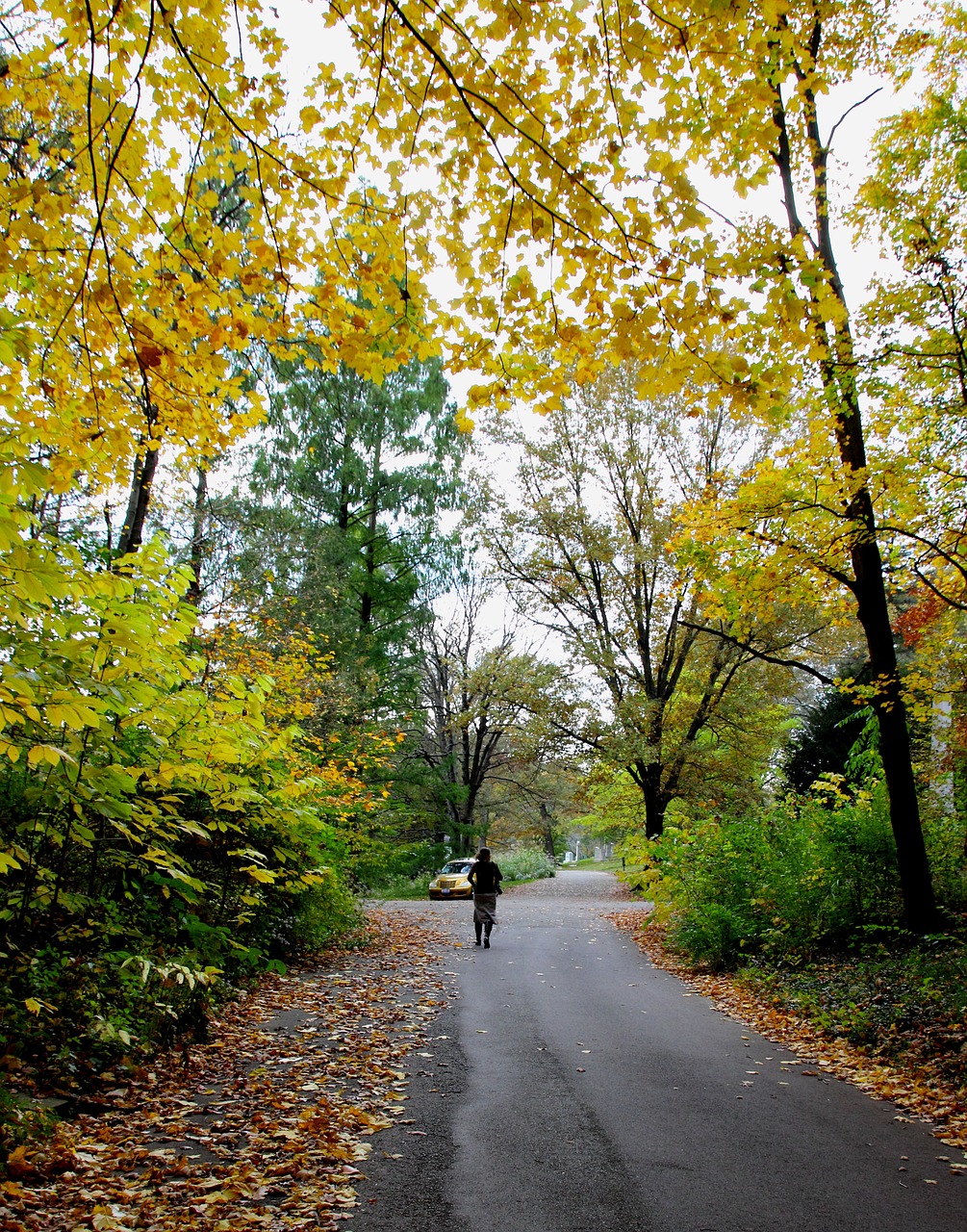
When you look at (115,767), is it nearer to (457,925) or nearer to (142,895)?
(142,895)

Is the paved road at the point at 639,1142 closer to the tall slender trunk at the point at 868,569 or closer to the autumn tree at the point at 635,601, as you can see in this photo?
the tall slender trunk at the point at 868,569

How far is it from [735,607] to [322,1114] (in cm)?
689

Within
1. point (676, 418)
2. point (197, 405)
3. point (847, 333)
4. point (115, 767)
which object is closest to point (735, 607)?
point (847, 333)

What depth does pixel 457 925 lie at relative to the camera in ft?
49.4

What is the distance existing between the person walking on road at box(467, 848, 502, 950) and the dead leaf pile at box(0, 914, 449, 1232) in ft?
Result: 17.3

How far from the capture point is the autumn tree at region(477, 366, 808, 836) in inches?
777

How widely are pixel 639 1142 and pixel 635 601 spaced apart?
18.0 m

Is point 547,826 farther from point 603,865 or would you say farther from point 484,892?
point 484,892

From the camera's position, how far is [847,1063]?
225 inches

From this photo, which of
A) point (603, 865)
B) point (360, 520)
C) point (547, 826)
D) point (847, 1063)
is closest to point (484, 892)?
point (847, 1063)

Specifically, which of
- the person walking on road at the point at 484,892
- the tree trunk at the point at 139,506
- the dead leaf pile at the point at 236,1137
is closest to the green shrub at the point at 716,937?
the person walking on road at the point at 484,892

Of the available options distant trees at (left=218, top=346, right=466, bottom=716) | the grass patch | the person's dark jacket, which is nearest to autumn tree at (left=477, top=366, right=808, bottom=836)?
distant trees at (left=218, top=346, right=466, bottom=716)

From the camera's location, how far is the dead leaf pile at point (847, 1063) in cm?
461

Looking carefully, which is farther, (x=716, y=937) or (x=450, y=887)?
(x=450, y=887)
